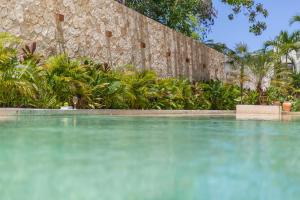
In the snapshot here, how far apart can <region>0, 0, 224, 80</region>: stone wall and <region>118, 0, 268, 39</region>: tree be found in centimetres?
208

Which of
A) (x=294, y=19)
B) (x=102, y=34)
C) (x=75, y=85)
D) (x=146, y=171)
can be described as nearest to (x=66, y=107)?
(x=75, y=85)

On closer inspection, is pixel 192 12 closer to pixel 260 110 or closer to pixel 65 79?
pixel 260 110

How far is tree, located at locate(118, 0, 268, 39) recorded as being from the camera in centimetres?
2080

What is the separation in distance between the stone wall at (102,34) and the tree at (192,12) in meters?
2.08

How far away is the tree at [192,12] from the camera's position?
68.2 ft

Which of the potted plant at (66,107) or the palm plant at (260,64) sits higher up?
the palm plant at (260,64)

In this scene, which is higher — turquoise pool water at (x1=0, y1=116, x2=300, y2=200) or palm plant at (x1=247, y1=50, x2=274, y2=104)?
palm plant at (x1=247, y1=50, x2=274, y2=104)

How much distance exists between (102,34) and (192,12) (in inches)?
402

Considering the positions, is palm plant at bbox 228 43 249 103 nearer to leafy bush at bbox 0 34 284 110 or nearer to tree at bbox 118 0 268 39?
tree at bbox 118 0 268 39

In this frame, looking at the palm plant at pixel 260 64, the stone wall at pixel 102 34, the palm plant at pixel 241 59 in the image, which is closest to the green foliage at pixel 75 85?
the stone wall at pixel 102 34

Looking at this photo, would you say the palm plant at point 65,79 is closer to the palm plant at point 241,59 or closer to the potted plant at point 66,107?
the potted plant at point 66,107

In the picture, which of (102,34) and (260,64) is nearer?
(102,34)

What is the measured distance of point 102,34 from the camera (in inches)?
597

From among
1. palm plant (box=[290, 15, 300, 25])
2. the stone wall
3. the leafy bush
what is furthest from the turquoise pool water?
palm plant (box=[290, 15, 300, 25])
